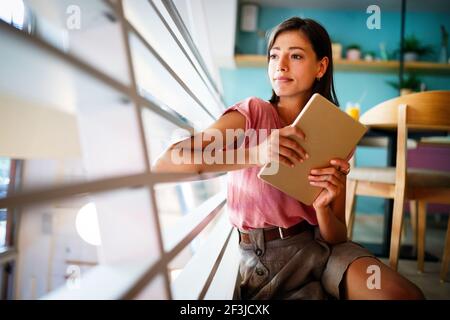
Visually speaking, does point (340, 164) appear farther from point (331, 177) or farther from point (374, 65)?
point (374, 65)

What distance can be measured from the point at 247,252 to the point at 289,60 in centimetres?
51

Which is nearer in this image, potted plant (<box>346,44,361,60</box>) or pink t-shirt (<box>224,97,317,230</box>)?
pink t-shirt (<box>224,97,317,230</box>)

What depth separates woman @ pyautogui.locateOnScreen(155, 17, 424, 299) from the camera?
0.61 meters

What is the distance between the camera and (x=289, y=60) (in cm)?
79

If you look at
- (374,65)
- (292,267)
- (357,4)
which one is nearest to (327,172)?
(292,267)

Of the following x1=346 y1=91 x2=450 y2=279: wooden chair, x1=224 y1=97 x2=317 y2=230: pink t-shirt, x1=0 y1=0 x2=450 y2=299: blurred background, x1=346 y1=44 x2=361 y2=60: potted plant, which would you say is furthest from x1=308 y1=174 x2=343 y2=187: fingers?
x1=346 y1=44 x2=361 y2=60: potted plant

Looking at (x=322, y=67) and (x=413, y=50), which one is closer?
(x=322, y=67)

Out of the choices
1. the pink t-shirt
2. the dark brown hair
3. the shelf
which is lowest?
the pink t-shirt

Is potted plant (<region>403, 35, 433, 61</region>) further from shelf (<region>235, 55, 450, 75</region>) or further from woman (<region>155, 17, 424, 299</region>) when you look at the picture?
woman (<region>155, 17, 424, 299</region>)

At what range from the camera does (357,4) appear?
3.22 m

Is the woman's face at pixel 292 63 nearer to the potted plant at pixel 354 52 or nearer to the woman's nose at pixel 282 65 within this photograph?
the woman's nose at pixel 282 65

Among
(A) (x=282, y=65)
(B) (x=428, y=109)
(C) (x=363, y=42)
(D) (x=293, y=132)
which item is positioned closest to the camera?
(D) (x=293, y=132)

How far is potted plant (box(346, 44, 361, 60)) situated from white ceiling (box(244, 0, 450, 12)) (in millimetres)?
449

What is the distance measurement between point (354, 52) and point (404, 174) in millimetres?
2394
